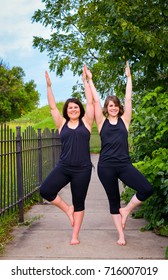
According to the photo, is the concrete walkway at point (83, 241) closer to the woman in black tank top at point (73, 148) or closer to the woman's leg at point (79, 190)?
the woman's leg at point (79, 190)

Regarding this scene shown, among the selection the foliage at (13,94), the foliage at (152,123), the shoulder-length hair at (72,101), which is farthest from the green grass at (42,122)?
the shoulder-length hair at (72,101)

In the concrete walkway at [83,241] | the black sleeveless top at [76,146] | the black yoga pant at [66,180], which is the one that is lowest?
the concrete walkway at [83,241]

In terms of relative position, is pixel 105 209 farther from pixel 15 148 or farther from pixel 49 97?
pixel 49 97

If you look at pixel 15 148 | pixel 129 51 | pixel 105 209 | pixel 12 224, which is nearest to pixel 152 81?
pixel 129 51

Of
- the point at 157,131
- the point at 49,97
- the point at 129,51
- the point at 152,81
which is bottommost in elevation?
the point at 157,131

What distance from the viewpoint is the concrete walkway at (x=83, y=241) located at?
5.12m

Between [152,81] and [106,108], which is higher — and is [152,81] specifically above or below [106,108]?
above

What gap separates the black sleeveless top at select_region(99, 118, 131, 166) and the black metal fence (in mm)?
2186

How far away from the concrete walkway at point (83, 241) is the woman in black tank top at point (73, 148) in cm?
67

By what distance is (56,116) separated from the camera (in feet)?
16.3

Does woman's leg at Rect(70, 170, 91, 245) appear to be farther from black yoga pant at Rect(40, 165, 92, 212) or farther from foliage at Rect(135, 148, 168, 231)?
foliage at Rect(135, 148, 168, 231)

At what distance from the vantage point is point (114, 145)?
480cm

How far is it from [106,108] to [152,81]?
4.67m

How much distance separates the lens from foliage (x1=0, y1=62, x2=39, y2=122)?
5844 cm
